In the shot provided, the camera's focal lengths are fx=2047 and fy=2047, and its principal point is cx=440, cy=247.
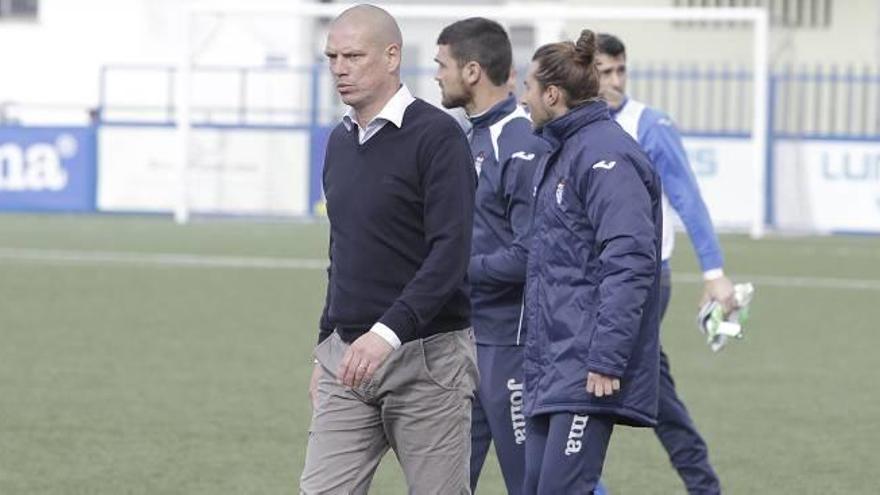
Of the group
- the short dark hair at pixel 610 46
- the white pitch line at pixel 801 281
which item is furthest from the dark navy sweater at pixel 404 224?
the white pitch line at pixel 801 281

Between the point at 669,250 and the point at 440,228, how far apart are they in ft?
8.64

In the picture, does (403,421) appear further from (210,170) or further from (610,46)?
(210,170)

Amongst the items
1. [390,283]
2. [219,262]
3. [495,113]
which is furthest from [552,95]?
[219,262]

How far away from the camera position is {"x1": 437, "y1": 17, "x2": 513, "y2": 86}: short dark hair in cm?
719

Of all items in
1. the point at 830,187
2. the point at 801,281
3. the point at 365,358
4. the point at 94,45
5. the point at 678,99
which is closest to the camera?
the point at 365,358

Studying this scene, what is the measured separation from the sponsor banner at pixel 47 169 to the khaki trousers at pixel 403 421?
68.0 feet

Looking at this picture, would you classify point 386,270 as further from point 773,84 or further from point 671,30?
point 671,30

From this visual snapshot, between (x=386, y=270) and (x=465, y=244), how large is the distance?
0.26 meters

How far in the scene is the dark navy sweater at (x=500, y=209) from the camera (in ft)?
23.3

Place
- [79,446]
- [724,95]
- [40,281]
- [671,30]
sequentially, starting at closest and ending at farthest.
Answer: [79,446], [40,281], [724,95], [671,30]

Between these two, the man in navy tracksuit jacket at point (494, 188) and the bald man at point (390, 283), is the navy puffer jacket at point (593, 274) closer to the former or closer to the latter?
the bald man at point (390, 283)

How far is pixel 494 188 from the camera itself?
23.6 ft

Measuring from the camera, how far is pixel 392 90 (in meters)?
5.95

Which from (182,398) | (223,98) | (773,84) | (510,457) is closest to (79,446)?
(182,398)
